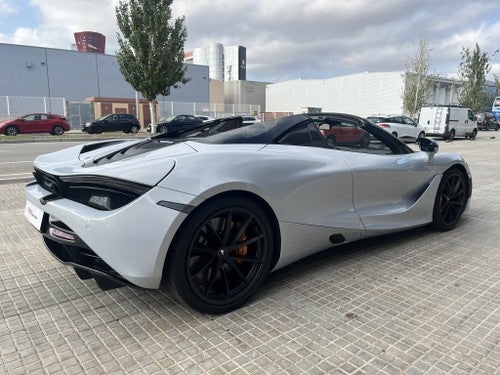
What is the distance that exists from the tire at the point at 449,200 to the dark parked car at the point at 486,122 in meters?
40.2

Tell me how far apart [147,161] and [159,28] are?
75.6 feet

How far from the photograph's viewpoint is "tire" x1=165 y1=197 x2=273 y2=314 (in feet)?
7.78

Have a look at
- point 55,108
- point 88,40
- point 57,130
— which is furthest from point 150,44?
point 88,40

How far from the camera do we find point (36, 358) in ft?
7.12

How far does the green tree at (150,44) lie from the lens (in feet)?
75.8

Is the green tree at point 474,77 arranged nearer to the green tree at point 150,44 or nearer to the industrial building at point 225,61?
the green tree at point 150,44

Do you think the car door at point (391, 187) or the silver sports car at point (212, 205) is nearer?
the silver sports car at point (212, 205)

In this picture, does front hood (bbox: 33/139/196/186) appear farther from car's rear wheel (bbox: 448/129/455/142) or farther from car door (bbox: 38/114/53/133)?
car door (bbox: 38/114/53/133)

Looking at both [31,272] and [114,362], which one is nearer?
[114,362]

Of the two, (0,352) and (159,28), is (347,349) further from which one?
(159,28)

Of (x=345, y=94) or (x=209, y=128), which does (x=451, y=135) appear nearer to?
(x=209, y=128)

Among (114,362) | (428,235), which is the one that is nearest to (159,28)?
(428,235)

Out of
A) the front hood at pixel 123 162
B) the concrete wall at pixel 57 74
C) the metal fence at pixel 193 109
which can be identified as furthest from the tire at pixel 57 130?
the front hood at pixel 123 162

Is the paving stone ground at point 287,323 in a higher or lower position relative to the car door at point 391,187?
lower
